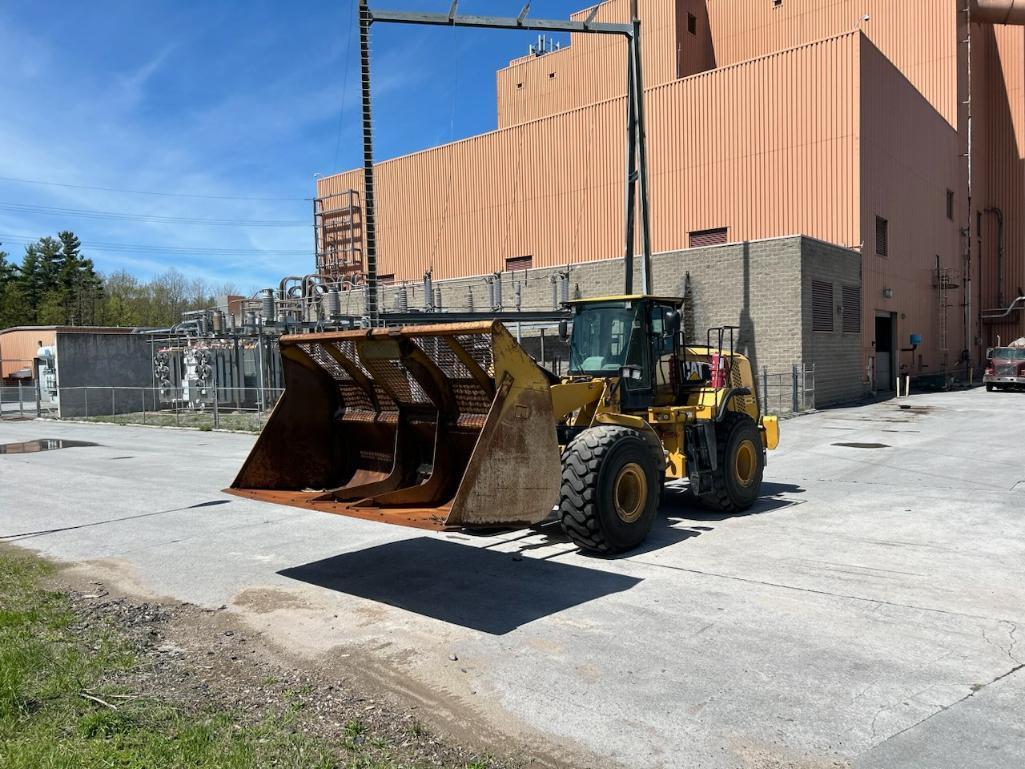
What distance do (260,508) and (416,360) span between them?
5279 mm

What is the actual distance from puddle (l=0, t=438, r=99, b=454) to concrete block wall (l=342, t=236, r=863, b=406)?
51.9 ft

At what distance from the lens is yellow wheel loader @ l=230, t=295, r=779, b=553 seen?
6.46 m

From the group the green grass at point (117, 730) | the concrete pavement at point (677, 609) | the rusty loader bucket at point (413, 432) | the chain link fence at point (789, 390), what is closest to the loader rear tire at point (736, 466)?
the concrete pavement at point (677, 609)

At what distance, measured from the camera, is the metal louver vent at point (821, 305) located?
25.7m

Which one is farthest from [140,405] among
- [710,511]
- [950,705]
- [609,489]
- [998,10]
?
[998,10]

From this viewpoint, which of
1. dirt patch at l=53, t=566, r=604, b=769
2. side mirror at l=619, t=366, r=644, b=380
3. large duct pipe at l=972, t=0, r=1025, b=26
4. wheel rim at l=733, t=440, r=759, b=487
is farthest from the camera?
large duct pipe at l=972, t=0, r=1025, b=26

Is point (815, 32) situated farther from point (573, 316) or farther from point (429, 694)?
Result: point (429, 694)

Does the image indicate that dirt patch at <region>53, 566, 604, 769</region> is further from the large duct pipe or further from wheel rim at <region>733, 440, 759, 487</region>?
the large duct pipe

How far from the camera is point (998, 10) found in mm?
39750

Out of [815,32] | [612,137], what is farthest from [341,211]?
[815,32]

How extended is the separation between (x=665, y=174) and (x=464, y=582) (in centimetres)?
2885

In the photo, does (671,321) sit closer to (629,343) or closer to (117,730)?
(629,343)

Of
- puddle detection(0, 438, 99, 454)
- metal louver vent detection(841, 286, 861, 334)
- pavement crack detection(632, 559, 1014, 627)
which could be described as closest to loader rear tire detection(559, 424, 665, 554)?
pavement crack detection(632, 559, 1014, 627)

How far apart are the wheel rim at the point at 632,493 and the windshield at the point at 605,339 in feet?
5.29
